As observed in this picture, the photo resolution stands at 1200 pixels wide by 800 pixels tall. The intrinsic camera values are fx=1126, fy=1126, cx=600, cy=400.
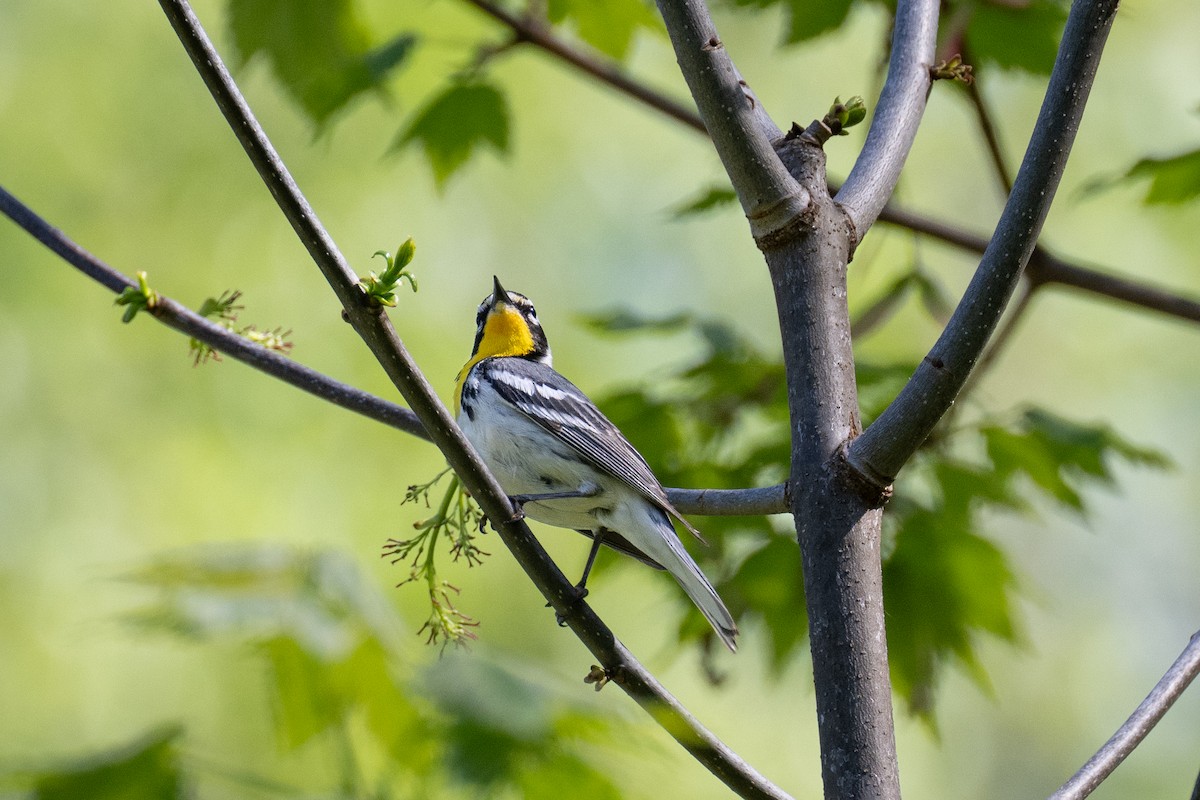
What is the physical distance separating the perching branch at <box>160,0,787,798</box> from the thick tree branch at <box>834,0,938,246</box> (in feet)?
2.48

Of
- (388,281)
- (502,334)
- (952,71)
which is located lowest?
(388,281)

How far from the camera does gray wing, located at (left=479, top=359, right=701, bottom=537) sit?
302 cm

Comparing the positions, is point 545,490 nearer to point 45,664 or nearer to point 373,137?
point 45,664

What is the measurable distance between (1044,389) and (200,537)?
26.4 feet

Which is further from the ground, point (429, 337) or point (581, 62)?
point (429, 337)

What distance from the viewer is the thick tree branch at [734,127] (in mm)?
1712

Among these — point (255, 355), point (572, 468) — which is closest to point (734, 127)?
point (255, 355)

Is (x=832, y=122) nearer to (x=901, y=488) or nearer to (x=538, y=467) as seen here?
(x=538, y=467)

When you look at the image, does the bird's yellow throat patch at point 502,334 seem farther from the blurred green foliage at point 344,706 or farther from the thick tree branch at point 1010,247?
the thick tree branch at point 1010,247

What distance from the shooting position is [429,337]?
8.79 meters

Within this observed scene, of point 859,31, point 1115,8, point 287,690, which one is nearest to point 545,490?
point 287,690

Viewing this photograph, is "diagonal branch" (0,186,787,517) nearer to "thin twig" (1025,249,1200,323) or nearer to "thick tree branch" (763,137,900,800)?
"thick tree branch" (763,137,900,800)

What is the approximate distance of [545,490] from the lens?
10.5 feet

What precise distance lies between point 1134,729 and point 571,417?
1860mm
